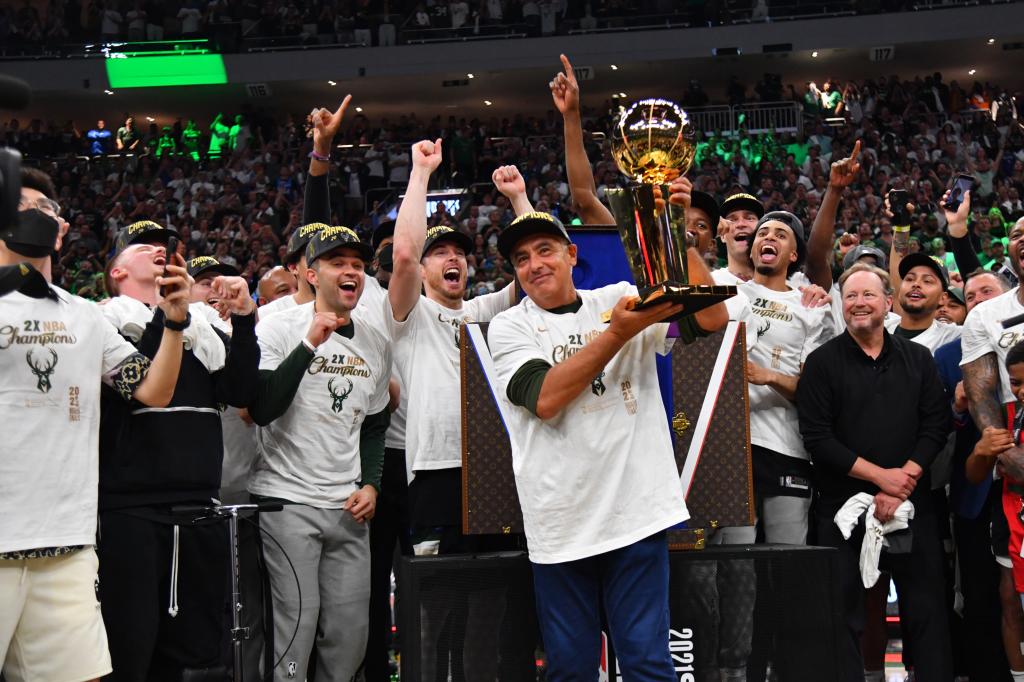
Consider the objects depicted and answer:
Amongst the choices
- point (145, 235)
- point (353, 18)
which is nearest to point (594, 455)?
point (145, 235)

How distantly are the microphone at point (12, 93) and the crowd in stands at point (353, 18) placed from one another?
22.0m

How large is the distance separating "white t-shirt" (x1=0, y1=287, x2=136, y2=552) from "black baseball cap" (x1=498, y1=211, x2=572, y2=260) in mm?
1459

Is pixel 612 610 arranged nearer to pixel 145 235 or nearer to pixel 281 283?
pixel 145 235

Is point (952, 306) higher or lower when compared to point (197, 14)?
lower

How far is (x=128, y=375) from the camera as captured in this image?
13.2 feet

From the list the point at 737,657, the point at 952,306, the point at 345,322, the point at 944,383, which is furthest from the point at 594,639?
the point at 952,306

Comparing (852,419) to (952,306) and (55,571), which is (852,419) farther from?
(55,571)

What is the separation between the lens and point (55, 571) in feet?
11.9

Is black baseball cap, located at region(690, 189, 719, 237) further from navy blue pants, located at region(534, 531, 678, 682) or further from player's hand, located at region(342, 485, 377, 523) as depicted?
navy blue pants, located at region(534, 531, 678, 682)

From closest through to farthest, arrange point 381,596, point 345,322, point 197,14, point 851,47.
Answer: point 345,322, point 381,596, point 851,47, point 197,14

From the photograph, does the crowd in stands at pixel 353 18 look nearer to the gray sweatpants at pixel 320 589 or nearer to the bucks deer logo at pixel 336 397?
the bucks deer logo at pixel 336 397

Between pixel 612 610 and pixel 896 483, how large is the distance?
1.93 meters

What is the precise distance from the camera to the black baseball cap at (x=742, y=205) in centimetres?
588

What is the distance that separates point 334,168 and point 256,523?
16507 mm
